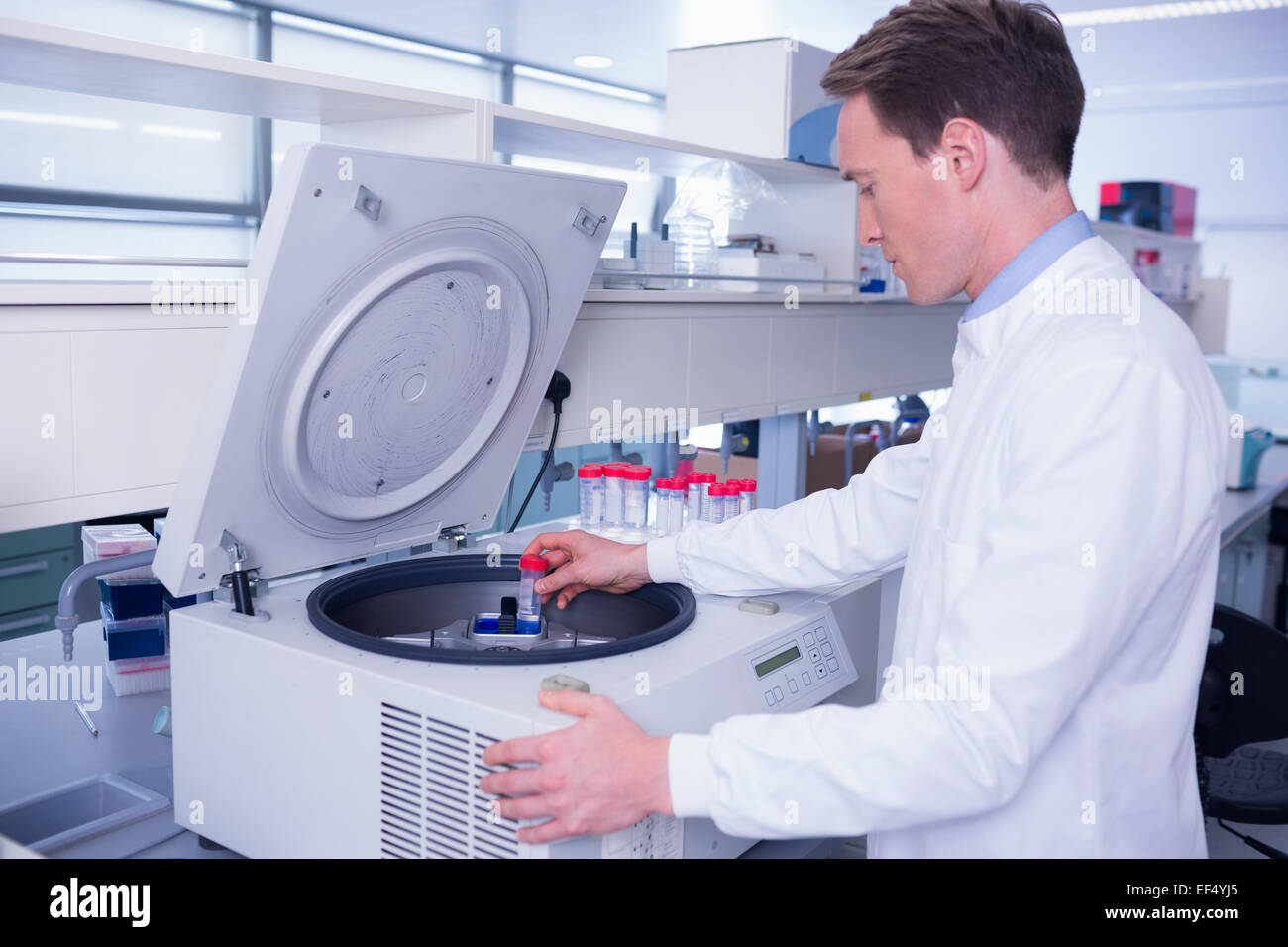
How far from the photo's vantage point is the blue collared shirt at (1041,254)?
43.1 inches

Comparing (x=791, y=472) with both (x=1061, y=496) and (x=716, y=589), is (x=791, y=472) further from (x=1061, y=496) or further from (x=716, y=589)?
(x=1061, y=496)

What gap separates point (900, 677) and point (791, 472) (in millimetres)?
1721

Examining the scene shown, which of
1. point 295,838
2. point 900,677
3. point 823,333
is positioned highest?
point 823,333

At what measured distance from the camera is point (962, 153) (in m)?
1.07

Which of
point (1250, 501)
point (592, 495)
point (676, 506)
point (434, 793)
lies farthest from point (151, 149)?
point (434, 793)

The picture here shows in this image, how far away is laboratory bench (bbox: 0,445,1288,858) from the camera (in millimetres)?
1324

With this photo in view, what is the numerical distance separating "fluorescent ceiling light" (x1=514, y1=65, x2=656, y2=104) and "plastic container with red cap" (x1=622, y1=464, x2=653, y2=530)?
6257 mm

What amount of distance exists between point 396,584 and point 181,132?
4.61 m

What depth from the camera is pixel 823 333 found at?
2520 mm

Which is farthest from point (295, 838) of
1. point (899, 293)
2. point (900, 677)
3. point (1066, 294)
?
point (899, 293)

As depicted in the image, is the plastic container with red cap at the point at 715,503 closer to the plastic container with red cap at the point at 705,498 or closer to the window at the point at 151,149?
the plastic container with red cap at the point at 705,498

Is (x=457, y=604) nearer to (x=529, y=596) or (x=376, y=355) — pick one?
(x=529, y=596)

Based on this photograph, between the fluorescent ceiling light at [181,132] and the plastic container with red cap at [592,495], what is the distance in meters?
4.27

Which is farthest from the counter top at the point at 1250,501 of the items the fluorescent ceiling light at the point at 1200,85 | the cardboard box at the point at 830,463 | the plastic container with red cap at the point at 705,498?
the fluorescent ceiling light at the point at 1200,85
